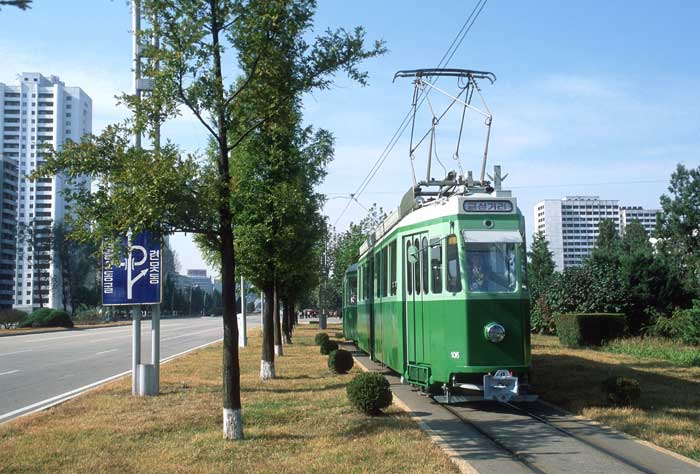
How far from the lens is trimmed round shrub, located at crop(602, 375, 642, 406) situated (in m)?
11.5

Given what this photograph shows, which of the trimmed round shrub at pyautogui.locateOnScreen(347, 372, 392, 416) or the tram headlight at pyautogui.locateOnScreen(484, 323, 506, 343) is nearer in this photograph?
the trimmed round shrub at pyautogui.locateOnScreen(347, 372, 392, 416)

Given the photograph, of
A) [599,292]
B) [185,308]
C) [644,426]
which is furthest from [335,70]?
[185,308]

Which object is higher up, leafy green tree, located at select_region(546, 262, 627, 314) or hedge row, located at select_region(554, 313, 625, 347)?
leafy green tree, located at select_region(546, 262, 627, 314)

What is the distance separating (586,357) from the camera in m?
20.9

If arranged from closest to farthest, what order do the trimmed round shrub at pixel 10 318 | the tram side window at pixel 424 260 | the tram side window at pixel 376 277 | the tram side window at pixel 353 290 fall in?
the tram side window at pixel 424 260, the tram side window at pixel 376 277, the tram side window at pixel 353 290, the trimmed round shrub at pixel 10 318

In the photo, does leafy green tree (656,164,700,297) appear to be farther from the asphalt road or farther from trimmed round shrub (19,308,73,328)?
trimmed round shrub (19,308,73,328)

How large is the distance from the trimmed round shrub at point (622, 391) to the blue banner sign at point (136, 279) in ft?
28.5

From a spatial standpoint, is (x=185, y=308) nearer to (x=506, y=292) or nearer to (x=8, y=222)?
(x=8, y=222)

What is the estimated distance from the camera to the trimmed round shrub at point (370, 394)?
10.7m

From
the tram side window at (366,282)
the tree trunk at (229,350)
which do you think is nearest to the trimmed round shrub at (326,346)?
the tram side window at (366,282)

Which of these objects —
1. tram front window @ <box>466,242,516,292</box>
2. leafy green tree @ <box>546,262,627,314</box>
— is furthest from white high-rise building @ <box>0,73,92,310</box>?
tram front window @ <box>466,242,516,292</box>

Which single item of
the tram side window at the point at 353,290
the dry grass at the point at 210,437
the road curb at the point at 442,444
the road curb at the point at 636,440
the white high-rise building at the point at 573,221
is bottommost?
the road curb at the point at 636,440

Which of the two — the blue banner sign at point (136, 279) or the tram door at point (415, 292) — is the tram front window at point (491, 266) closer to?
the tram door at point (415, 292)

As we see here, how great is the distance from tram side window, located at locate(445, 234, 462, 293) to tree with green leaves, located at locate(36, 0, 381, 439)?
11.6 ft
